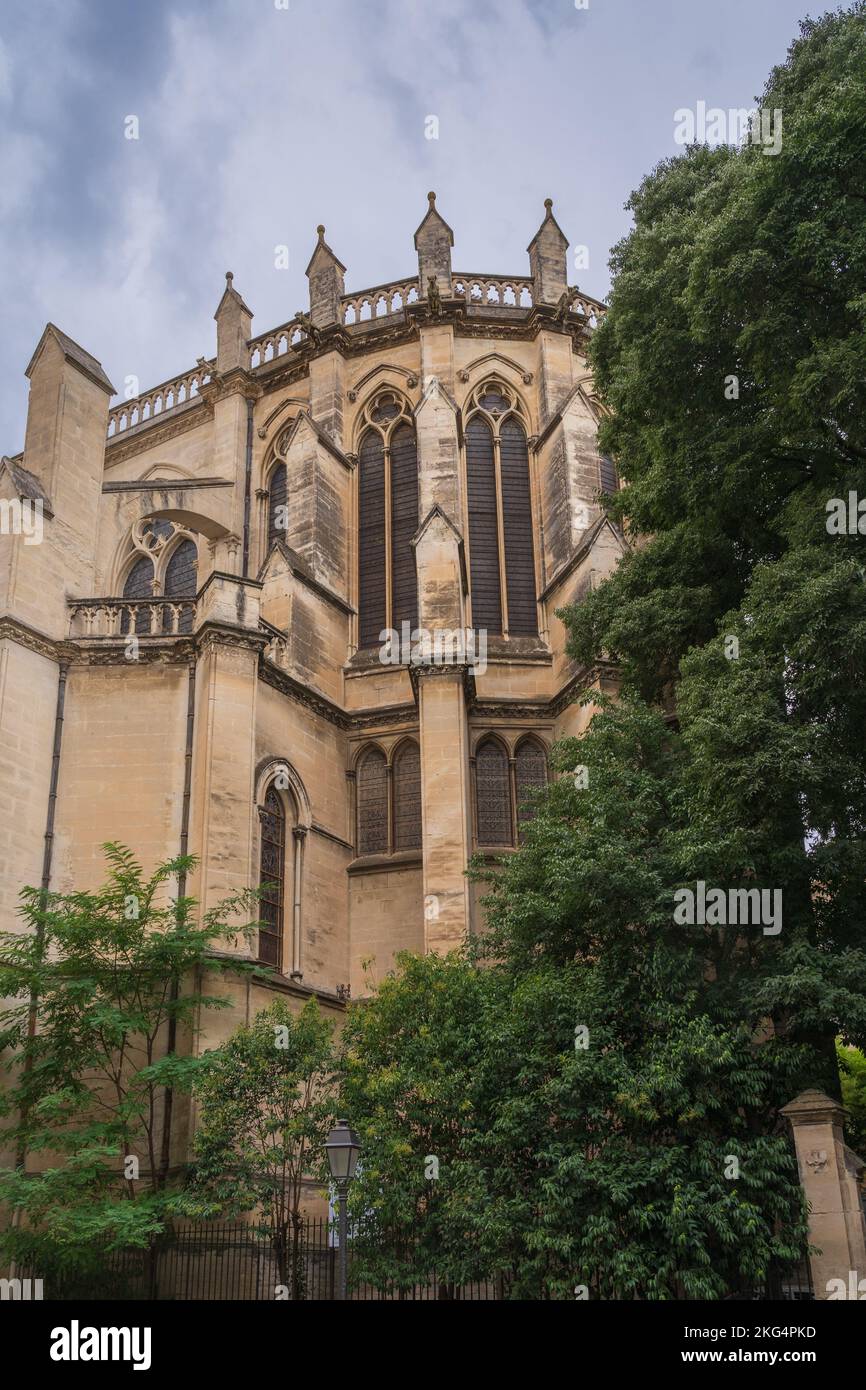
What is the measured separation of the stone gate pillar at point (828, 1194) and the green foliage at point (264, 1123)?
5697mm

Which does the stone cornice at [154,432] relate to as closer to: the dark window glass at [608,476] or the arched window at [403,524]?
the arched window at [403,524]

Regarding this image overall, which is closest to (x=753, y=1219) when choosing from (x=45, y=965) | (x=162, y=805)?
(x=45, y=965)

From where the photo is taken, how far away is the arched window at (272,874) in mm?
20734

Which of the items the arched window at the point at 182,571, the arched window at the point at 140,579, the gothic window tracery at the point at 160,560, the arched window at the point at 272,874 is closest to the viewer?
the arched window at the point at 272,874

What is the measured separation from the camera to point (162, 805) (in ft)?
64.9

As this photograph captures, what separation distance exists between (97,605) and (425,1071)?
34.0ft

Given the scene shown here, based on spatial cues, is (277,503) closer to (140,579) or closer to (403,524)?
(403,524)

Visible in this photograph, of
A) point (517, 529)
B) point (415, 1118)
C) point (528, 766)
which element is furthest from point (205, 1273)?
point (517, 529)

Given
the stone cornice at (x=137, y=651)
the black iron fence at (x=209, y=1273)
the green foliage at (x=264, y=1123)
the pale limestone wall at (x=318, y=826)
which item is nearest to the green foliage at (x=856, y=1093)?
the pale limestone wall at (x=318, y=826)

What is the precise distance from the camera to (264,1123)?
15.5 metres

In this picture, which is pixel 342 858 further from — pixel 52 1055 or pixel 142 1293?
pixel 142 1293

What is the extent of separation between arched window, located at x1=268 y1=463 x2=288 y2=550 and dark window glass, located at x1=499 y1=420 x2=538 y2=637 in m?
5.22

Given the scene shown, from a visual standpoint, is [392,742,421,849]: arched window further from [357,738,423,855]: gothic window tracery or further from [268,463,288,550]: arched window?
[268,463,288,550]: arched window

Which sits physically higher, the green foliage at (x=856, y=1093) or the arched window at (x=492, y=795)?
the arched window at (x=492, y=795)
